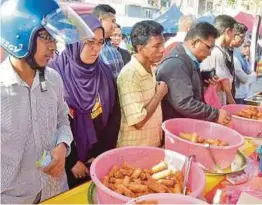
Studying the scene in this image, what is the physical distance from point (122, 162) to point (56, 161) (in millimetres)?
234

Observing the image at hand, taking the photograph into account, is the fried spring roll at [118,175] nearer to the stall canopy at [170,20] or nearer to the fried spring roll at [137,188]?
the fried spring roll at [137,188]

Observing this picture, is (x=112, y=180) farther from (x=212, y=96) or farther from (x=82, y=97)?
(x=212, y=96)

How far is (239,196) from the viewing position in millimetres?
1073

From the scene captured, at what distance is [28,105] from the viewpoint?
1103mm

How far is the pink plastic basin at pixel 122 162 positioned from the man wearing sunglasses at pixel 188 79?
1.69 feet

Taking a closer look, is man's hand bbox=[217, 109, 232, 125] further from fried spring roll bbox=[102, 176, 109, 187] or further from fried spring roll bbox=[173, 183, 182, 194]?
fried spring roll bbox=[102, 176, 109, 187]

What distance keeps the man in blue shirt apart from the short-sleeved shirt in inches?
27.1

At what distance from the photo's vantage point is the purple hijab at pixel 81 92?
5.03ft

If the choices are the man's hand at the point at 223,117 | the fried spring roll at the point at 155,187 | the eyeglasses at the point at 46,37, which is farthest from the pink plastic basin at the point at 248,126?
the eyeglasses at the point at 46,37

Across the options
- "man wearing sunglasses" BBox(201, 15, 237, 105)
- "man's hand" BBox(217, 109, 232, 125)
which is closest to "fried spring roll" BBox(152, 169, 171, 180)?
"man's hand" BBox(217, 109, 232, 125)

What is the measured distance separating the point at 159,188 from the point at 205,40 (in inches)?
43.8

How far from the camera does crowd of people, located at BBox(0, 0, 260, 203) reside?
107 cm

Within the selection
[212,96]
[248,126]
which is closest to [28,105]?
[248,126]

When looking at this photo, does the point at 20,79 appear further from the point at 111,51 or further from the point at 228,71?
the point at 228,71
